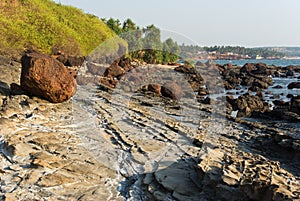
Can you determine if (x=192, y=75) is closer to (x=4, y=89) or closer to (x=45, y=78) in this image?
(x=4, y=89)

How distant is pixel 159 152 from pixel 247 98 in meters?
12.0

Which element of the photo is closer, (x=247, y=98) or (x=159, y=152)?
(x=159, y=152)

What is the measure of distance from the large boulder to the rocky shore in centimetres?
31

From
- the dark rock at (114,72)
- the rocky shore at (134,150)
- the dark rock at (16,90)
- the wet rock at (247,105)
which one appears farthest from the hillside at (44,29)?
the wet rock at (247,105)

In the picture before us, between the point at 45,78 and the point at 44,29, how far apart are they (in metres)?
14.3

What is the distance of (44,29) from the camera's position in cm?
2289

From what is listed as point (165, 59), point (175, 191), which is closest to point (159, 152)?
point (175, 191)

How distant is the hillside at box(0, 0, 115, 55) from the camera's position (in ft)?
63.5

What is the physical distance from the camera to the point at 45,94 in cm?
1034

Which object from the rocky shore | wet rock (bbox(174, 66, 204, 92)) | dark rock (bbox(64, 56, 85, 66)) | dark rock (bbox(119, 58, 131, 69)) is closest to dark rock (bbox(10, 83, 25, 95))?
the rocky shore

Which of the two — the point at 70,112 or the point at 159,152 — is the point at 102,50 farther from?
the point at 159,152

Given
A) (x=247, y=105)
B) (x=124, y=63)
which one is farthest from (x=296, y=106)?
(x=124, y=63)

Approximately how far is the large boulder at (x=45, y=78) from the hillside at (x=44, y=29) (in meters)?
7.80

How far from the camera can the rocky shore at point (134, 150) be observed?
5.67 metres
